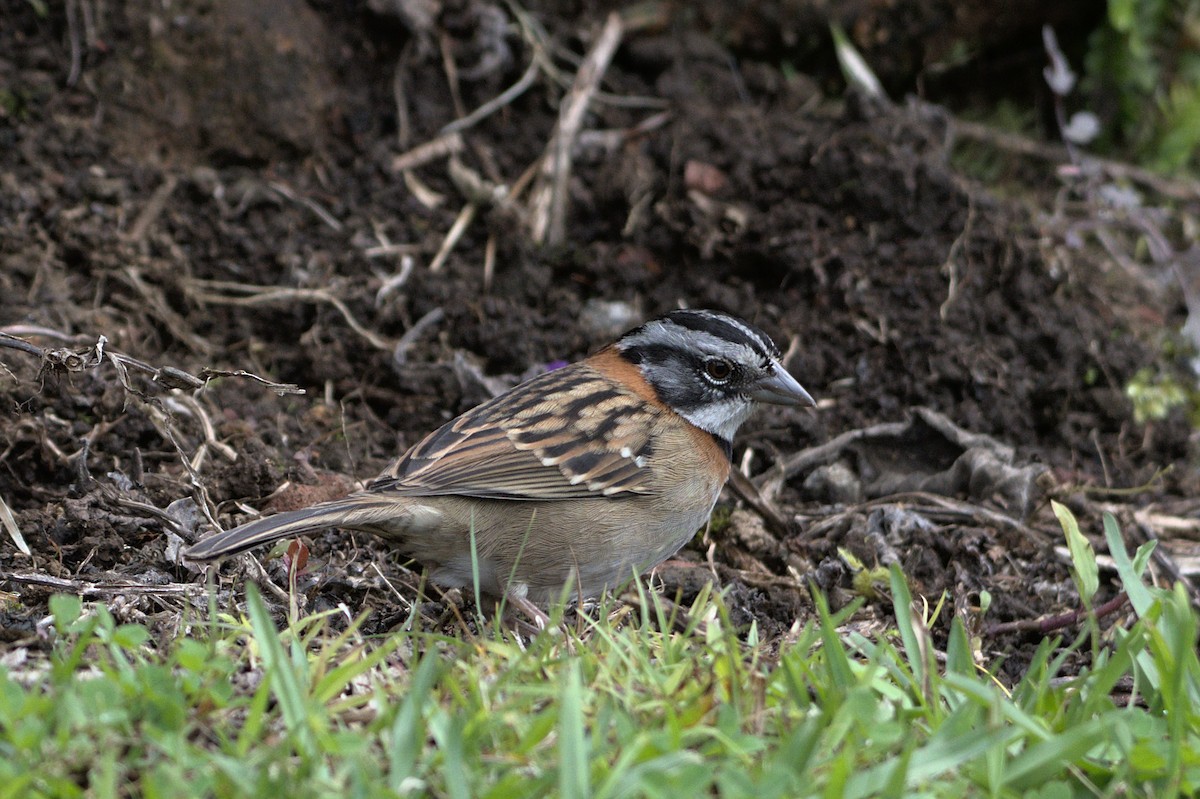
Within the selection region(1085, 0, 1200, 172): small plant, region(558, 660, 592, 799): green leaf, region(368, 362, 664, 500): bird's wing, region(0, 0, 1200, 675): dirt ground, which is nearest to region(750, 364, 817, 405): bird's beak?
region(368, 362, 664, 500): bird's wing

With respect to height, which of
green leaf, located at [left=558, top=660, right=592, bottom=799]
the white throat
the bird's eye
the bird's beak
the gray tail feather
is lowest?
the white throat

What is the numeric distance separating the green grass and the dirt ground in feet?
4.65

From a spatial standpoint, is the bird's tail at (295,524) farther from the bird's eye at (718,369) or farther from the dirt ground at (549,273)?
the bird's eye at (718,369)

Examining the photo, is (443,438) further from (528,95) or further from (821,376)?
(528,95)

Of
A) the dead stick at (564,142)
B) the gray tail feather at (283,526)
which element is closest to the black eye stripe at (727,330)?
the gray tail feather at (283,526)

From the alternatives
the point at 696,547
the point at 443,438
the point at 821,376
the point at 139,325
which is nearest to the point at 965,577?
the point at 696,547

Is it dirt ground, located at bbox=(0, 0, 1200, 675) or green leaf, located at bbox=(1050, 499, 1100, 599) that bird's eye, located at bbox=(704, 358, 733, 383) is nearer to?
dirt ground, located at bbox=(0, 0, 1200, 675)

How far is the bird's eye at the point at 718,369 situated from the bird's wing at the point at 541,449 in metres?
0.26

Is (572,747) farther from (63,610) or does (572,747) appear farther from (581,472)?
(581,472)

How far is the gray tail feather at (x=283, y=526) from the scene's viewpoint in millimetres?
3754

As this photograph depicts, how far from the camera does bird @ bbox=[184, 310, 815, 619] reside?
4.45 meters

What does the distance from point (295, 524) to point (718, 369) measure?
6.51ft

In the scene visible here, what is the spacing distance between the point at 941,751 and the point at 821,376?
12.0ft

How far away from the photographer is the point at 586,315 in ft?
22.2
